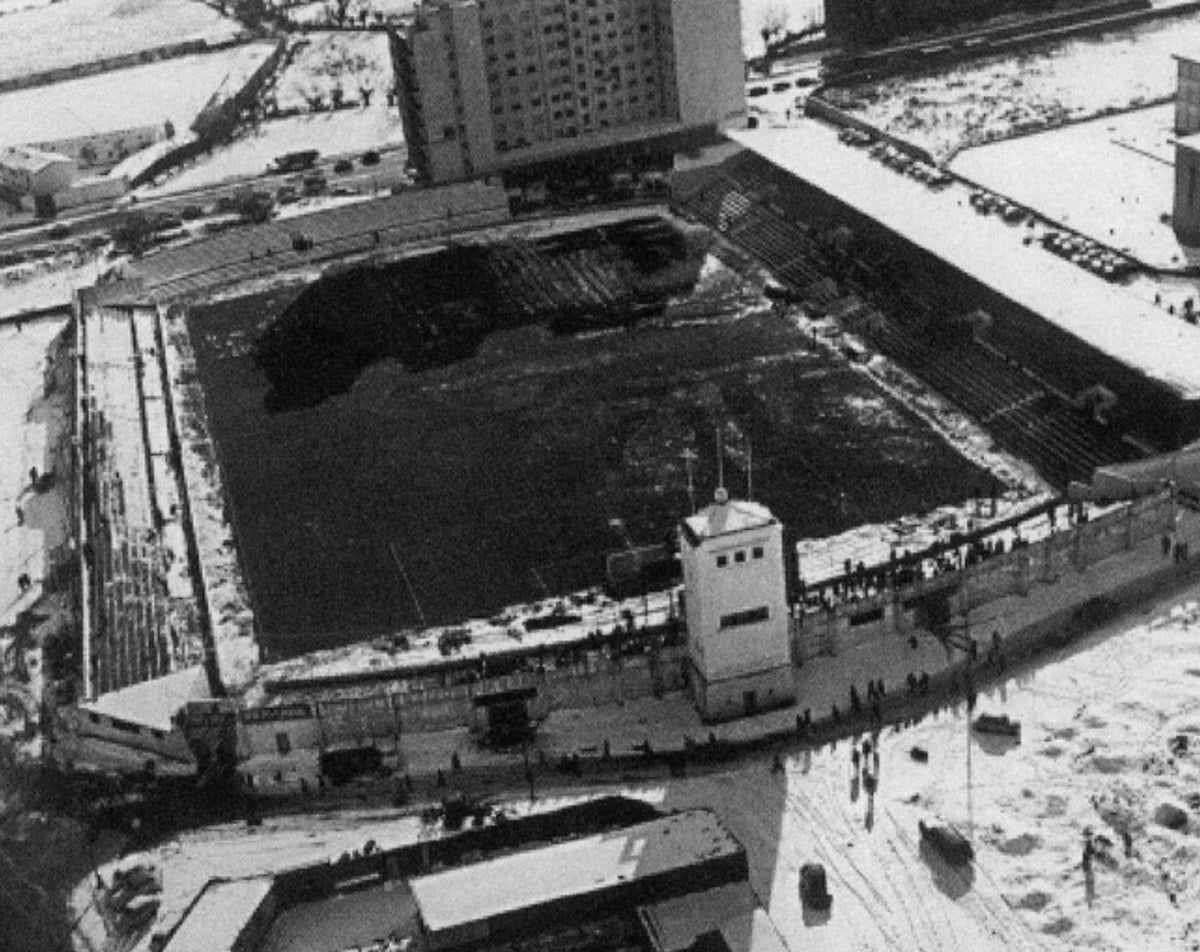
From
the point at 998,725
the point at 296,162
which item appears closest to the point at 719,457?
the point at 998,725

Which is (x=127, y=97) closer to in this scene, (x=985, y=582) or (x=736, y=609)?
(x=985, y=582)

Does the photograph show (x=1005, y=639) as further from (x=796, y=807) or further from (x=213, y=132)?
(x=213, y=132)

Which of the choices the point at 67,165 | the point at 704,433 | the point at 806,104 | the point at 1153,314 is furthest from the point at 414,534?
the point at 67,165

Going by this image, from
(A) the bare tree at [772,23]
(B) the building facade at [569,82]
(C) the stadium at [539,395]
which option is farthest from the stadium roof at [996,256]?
(A) the bare tree at [772,23]

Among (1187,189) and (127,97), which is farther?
(127,97)

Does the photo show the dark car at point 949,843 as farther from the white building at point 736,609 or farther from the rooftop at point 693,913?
the white building at point 736,609

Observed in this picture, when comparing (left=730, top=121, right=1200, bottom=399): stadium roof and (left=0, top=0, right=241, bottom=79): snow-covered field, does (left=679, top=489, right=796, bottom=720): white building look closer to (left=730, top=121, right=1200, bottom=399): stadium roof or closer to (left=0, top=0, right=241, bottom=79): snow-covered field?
(left=730, top=121, right=1200, bottom=399): stadium roof
